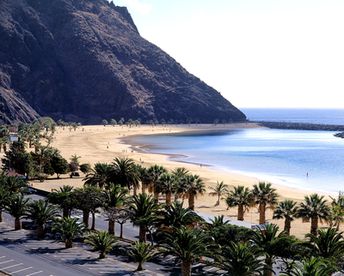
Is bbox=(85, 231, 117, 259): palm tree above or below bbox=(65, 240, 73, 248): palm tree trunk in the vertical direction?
above

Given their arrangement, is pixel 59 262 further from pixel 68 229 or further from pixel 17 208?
pixel 17 208

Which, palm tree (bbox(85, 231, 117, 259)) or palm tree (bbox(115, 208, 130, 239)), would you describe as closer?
palm tree (bbox(85, 231, 117, 259))

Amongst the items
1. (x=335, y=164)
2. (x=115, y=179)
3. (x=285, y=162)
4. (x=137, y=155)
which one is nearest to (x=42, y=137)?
(x=137, y=155)

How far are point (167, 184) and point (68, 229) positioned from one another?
19506 mm

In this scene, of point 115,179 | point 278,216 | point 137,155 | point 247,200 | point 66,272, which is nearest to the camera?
point 66,272

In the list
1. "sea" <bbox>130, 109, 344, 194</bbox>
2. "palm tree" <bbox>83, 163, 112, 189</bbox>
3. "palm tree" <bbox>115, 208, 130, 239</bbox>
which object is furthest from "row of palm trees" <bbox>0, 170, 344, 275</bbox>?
Answer: "sea" <bbox>130, 109, 344, 194</bbox>

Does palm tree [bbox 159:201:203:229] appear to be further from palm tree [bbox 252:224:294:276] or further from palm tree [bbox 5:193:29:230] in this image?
palm tree [bbox 5:193:29:230]

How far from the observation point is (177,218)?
147 ft

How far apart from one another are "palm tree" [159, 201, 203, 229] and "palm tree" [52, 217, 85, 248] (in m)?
9.06

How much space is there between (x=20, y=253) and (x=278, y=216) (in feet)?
91.9

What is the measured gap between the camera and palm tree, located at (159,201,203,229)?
4483 centimetres

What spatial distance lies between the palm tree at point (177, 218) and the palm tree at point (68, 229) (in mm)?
9056

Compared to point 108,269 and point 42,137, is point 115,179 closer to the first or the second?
point 108,269

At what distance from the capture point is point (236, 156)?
15250cm
